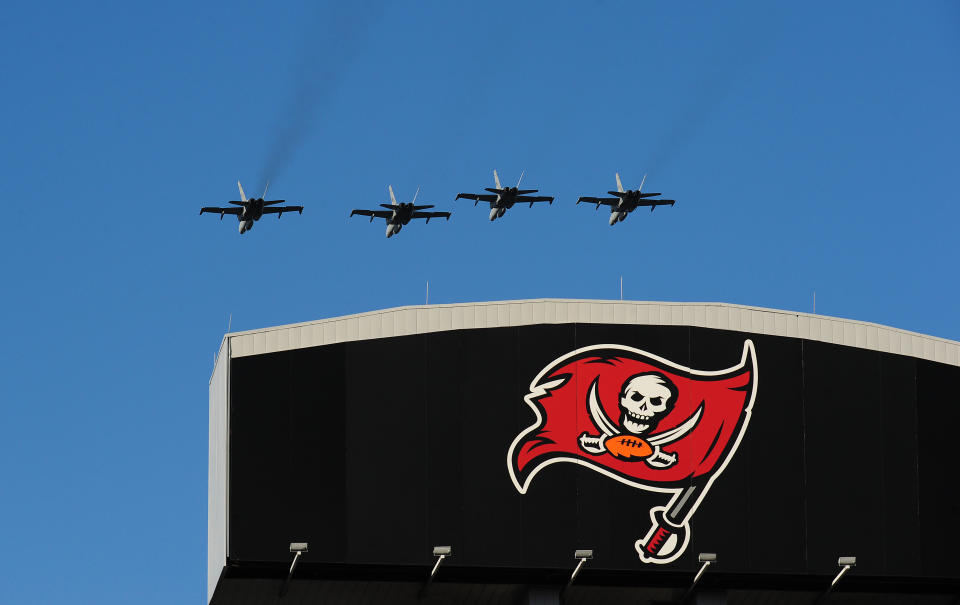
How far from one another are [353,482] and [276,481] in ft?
11.1

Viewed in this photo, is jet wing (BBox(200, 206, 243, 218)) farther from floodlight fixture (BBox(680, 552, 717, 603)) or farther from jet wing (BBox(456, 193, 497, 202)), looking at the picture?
floodlight fixture (BBox(680, 552, 717, 603))

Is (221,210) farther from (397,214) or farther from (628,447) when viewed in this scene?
(628,447)

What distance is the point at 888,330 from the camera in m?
82.2

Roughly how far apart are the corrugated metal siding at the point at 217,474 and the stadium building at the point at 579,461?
13.8 inches

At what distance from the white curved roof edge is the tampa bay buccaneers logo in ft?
6.72

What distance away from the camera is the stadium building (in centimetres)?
7638

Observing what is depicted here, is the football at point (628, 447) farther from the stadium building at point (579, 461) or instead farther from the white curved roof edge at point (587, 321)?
the white curved roof edge at point (587, 321)

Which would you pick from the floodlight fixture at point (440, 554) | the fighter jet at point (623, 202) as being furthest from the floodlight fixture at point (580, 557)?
the fighter jet at point (623, 202)

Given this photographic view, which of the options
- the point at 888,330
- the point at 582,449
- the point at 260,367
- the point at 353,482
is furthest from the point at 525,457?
the point at 888,330

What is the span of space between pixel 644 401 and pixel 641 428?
4.09ft

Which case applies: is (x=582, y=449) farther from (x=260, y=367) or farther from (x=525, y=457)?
(x=260, y=367)

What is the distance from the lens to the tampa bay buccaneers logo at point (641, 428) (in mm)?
78250

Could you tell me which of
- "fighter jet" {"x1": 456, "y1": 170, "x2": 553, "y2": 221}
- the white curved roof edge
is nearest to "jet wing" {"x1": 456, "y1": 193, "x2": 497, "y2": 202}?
"fighter jet" {"x1": 456, "y1": 170, "x2": 553, "y2": 221}

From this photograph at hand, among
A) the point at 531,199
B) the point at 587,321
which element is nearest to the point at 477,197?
the point at 531,199
